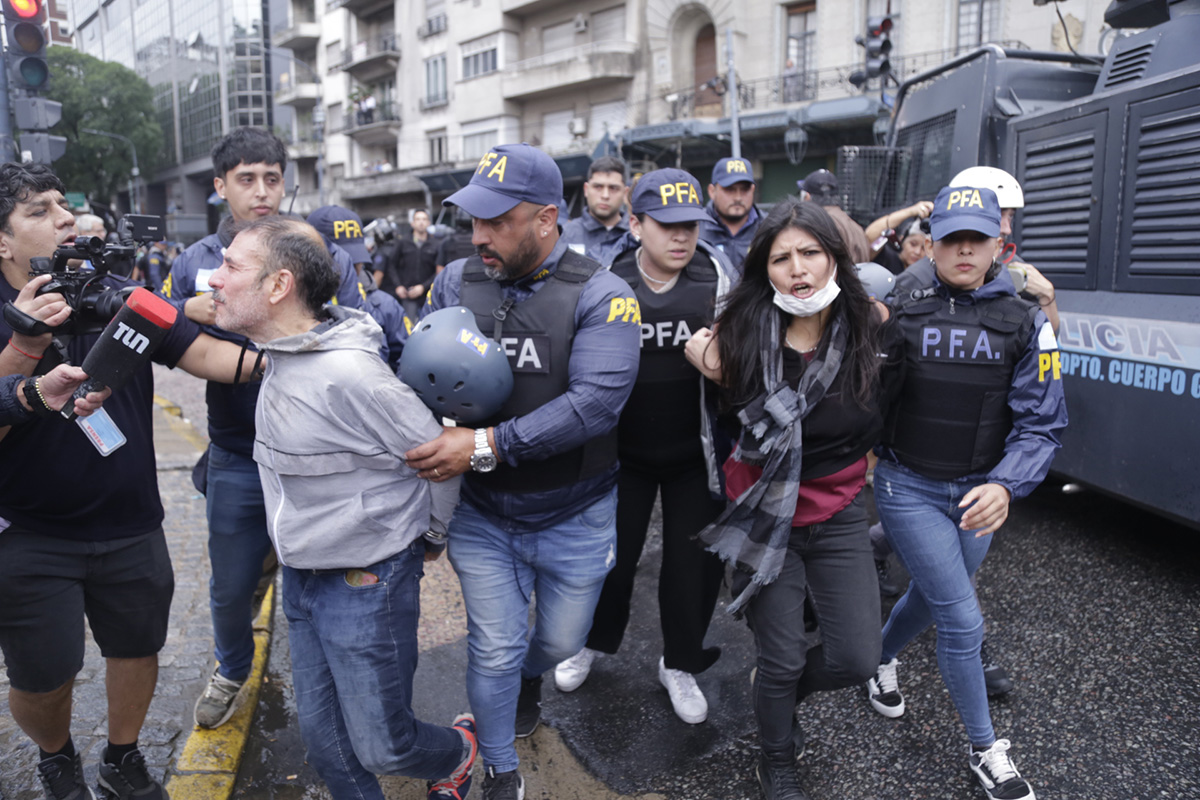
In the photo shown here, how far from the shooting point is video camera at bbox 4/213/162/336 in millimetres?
2254

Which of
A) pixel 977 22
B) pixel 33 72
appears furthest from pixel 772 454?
pixel 977 22

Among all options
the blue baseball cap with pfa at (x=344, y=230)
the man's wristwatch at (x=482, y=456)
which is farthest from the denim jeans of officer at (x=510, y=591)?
the blue baseball cap with pfa at (x=344, y=230)

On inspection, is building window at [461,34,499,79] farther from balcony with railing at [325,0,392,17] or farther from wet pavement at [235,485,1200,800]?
wet pavement at [235,485,1200,800]

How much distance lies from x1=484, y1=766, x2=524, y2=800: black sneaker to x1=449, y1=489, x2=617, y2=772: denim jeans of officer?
0.07 feet

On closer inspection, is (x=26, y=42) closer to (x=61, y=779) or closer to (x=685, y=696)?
(x=61, y=779)

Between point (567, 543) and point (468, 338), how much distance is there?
85cm

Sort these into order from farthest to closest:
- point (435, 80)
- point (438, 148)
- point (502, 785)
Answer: point (435, 80) < point (438, 148) < point (502, 785)

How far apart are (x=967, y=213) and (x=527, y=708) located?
8.16 feet

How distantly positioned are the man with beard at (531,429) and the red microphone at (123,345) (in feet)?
2.99

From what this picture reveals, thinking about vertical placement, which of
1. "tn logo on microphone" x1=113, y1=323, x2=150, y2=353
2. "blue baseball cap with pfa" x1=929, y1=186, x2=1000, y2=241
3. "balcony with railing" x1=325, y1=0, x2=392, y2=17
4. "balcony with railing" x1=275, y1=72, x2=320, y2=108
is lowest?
"tn logo on microphone" x1=113, y1=323, x2=150, y2=353

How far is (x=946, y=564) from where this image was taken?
282 cm

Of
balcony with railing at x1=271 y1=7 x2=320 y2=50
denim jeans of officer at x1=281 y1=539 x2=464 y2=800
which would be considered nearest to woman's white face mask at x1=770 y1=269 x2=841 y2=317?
denim jeans of officer at x1=281 y1=539 x2=464 y2=800

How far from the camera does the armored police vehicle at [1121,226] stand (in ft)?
12.4

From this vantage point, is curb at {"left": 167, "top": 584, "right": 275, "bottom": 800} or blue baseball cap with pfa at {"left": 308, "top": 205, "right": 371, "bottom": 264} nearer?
curb at {"left": 167, "top": 584, "right": 275, "bottom": 800}
